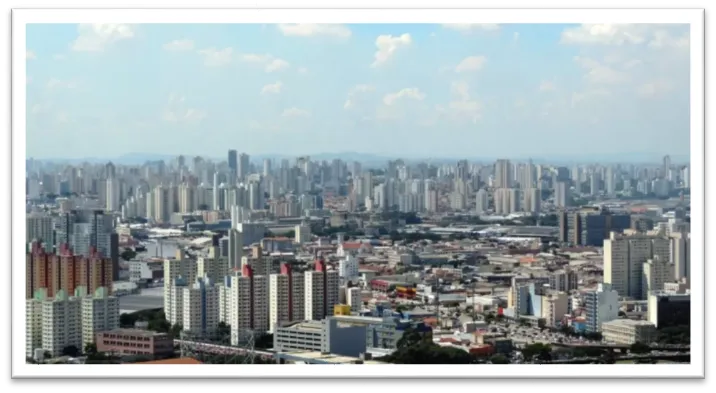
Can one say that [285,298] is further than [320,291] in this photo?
No

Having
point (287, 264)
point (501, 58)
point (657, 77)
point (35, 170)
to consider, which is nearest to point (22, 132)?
point (35, 170)

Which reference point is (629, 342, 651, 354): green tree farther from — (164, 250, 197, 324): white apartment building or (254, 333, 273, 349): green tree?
(164, 250, 197, 324): white apartment building

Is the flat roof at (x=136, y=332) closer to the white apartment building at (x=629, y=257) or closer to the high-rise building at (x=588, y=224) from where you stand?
the white apartment building at (x=629, y=257)

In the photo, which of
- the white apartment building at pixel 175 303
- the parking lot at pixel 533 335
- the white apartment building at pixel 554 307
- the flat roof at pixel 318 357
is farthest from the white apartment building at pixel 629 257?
the white apartment building at pixel 175 303

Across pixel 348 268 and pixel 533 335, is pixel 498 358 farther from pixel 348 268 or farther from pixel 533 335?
pixel 348 268

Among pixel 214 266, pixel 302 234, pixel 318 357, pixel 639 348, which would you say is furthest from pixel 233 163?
pixel 639 348

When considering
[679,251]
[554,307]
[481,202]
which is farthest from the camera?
[481,202]

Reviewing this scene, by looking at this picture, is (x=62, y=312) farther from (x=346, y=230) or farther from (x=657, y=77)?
(x=657, y=77)
